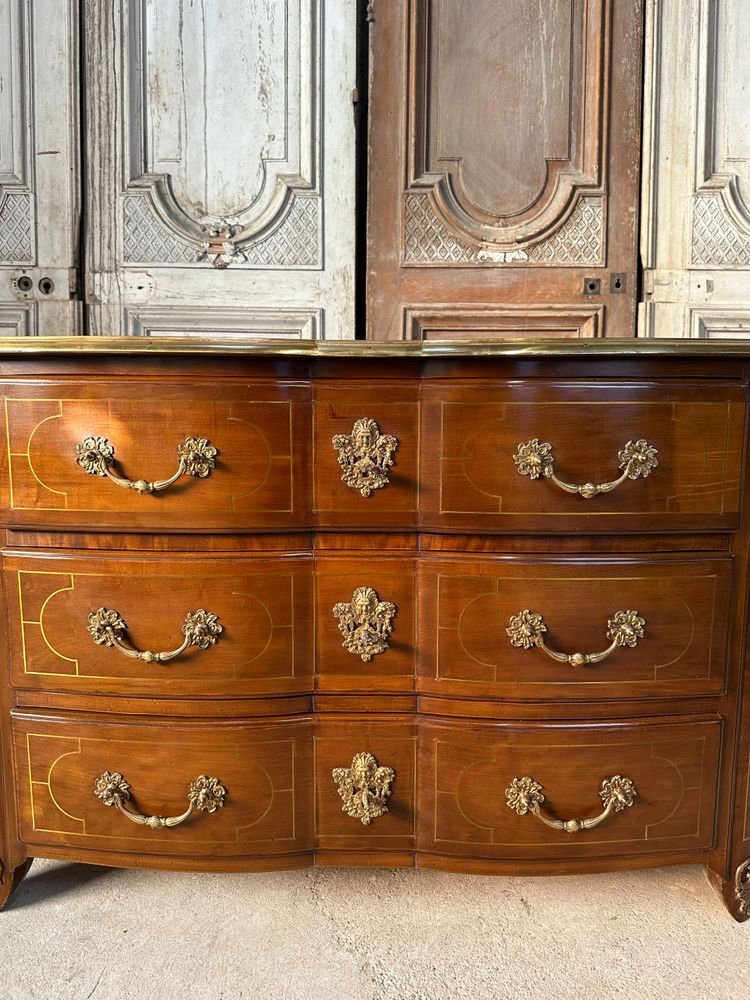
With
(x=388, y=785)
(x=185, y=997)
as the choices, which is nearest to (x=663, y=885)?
(x=388, y=785)

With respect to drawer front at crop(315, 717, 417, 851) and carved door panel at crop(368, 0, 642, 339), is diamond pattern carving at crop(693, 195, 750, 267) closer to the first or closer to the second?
carved door panel at crop(368, 0, 642, 339)

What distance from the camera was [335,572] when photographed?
3.97 ft

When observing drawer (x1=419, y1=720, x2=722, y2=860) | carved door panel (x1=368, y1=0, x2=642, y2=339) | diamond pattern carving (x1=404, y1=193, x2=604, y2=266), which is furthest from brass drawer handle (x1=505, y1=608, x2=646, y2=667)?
diamond pattern carving (x1=404, y1=193, x2=604, y2=266)

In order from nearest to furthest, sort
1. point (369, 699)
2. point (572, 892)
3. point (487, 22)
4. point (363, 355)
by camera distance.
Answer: point (363, 355)
point (369, 699)
point (572, 892)
point (487, 22)

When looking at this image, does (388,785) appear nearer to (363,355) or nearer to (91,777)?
(91,777)

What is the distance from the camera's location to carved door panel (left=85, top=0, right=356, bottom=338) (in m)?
1.74

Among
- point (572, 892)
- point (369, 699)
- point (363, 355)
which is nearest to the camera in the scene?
point (363, 355)

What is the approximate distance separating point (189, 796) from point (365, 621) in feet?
1.43

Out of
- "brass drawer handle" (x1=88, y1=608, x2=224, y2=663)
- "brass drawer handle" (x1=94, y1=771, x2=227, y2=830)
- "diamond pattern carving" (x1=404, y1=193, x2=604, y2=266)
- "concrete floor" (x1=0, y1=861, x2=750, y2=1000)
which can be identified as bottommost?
"concrete floor" (x1=0, y1=861, x2=750, y2=1000)

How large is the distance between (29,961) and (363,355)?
46.3 inches

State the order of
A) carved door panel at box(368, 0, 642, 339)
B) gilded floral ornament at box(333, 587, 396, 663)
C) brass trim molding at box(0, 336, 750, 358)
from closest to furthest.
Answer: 1. brass trim molding at box(0, 336, 750, 358)
2. gilded floral ornament at box(333, 587, 396, 663)
3. carved door panel at box(368, 0, 642, 339)

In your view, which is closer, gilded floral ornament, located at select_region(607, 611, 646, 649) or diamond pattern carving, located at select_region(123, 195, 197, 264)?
gilded floral ornament, located at select_region(607, 611, 646, 649)

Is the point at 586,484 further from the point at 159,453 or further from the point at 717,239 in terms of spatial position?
the point at 717,239

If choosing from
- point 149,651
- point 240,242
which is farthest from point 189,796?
point 240,242
